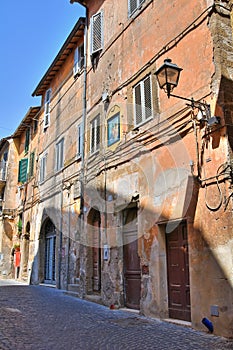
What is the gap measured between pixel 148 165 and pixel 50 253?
28.3 ft

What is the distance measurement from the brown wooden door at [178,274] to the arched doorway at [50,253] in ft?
27.4

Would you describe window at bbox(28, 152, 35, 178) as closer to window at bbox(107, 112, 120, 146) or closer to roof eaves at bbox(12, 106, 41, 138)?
roof eaves at bbox(12, 106, 41, 138)

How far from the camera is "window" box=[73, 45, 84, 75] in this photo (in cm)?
1362

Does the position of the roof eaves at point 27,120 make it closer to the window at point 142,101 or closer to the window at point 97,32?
the window at point 97,32

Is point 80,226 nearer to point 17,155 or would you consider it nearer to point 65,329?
point 65,329

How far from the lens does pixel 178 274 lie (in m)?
7.24

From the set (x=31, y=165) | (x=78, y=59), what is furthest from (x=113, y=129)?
(x=31, y=165)

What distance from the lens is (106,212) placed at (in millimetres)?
10117

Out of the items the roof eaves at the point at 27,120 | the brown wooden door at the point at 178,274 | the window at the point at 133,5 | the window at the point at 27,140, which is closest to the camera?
the brown wooden door at the point at 178,274

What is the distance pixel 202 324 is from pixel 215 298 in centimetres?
57

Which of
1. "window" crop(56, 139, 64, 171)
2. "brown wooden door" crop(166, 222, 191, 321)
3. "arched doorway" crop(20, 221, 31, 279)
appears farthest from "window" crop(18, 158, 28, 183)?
"brown wooden door" crop(166, 222, 191, 321)

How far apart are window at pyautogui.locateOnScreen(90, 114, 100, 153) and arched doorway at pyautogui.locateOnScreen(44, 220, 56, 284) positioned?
507cm

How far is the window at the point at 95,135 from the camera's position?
37.7ft

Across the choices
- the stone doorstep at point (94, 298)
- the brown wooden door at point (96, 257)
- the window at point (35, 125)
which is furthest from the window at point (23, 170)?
the stone doorstep at point (94, 298)
